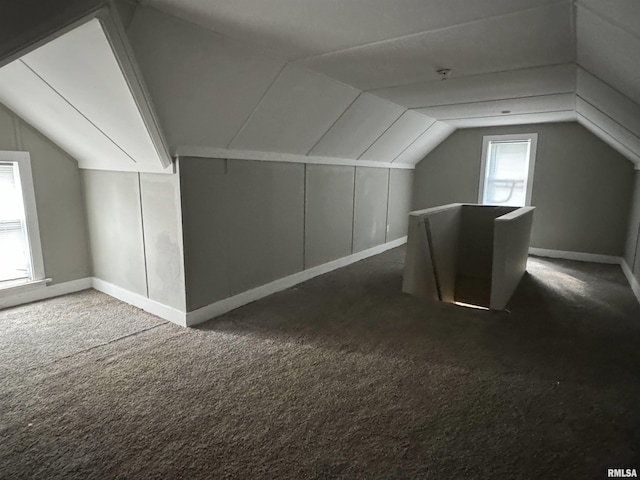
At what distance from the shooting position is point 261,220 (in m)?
3.82

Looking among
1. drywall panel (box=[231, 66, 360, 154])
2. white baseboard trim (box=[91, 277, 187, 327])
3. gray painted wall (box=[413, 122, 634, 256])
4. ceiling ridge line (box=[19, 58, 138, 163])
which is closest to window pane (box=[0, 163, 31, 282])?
white baseboard trim (box=[91, 277, 187, 327])

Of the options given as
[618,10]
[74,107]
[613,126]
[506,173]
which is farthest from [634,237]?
[74,107]

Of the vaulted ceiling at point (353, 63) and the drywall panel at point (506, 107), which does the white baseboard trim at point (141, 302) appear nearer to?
the vaulted ceiling at point (353, 63)

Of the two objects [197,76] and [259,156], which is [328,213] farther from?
[197,76]

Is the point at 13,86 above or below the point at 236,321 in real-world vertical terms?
above

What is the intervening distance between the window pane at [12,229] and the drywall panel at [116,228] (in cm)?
60

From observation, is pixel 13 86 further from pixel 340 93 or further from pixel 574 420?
pixel 574 420

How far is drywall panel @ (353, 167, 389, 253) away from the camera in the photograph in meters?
5.50

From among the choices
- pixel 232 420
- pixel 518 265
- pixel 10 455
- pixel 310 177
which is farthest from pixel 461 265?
pixel 10 455

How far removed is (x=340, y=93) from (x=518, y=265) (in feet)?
9.87

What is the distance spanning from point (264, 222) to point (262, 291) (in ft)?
2.46

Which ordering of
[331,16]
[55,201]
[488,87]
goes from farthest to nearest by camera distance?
1. [55,201]
2. [488,87]
3. [331,16]

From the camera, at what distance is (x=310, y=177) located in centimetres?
446

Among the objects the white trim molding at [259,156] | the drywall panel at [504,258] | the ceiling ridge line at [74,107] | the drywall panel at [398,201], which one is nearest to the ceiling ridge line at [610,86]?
the drywall panel at [504,258]
